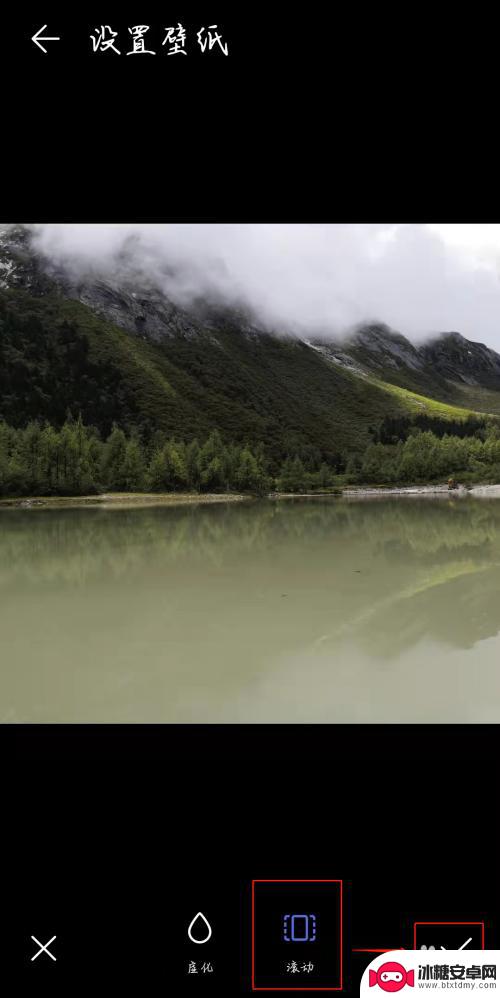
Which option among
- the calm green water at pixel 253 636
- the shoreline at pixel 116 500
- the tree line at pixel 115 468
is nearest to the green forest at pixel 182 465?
the tree line at pixel 115 468

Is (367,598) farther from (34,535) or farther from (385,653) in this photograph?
(34,535)

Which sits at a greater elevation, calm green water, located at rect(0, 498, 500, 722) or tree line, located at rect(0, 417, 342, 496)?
tree line, located at rect(0, 417, 342, 496)

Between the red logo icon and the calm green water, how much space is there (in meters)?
2.92

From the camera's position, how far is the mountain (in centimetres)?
11462

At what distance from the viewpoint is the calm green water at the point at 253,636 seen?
5973 mm

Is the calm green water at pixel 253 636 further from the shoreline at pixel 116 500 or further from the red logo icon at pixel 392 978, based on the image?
the shoreline at pixel 116 500

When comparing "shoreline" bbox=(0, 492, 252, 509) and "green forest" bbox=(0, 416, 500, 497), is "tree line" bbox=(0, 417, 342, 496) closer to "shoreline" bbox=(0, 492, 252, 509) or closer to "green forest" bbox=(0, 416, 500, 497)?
"green forest" bbox=(0, 416, 500, 497)

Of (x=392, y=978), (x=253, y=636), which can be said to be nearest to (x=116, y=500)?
(x=253, y=636)

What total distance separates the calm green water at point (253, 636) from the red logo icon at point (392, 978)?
2916mm

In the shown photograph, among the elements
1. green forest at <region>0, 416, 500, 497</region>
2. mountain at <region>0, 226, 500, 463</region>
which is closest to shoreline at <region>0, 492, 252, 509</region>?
green forest at <region>0, 416, 500, 497</region>

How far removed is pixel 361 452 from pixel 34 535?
371ft

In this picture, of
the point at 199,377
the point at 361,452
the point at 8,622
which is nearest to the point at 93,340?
the point at 199,377

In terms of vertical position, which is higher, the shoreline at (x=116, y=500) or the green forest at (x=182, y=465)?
the green forest at (x=182, y=465)

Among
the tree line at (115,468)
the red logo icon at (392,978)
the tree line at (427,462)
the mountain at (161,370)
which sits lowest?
the red logo icon at (392,978)
